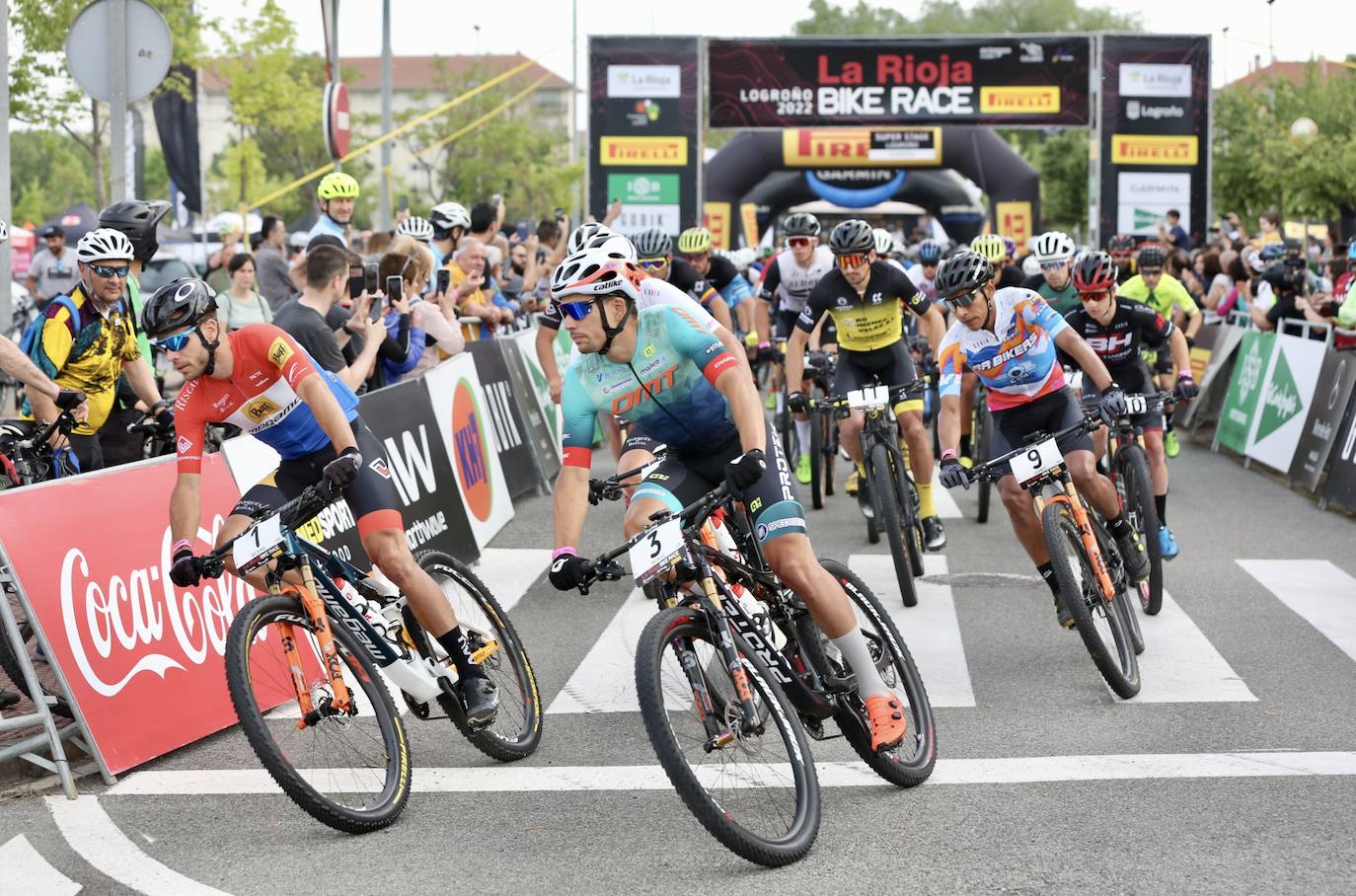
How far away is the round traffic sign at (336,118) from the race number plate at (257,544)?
1057 centimetres

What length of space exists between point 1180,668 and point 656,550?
390 centimetres

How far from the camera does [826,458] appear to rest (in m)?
14.0

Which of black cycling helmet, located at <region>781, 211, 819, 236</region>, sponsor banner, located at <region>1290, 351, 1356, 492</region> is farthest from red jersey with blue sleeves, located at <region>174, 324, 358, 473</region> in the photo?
sponsor banner, located at <region>1290, 351, 1356, 492</region>

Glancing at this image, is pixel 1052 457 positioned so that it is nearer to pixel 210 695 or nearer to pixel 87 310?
pixel 210 695

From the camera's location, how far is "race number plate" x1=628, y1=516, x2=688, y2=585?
5211mm

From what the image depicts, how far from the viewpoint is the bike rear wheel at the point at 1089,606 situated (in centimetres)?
732

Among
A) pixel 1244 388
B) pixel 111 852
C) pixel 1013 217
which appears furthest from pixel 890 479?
pixel 1013 217

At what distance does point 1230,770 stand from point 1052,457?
6.29 feet

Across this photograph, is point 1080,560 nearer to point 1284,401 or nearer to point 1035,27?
point 1284,401

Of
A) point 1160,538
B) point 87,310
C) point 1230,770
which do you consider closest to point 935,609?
point 1160,538

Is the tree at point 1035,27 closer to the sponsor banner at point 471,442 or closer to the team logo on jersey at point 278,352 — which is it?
the sponsor banner at point 471,442

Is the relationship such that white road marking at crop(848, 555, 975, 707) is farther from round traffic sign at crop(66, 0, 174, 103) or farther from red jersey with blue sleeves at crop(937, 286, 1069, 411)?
round traffic sign at crop(66, 0, 174, 103)

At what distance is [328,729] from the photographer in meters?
5.88

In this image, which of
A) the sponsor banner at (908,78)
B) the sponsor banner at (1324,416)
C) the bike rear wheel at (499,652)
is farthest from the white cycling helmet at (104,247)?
the sponsor banner at (908,78)
